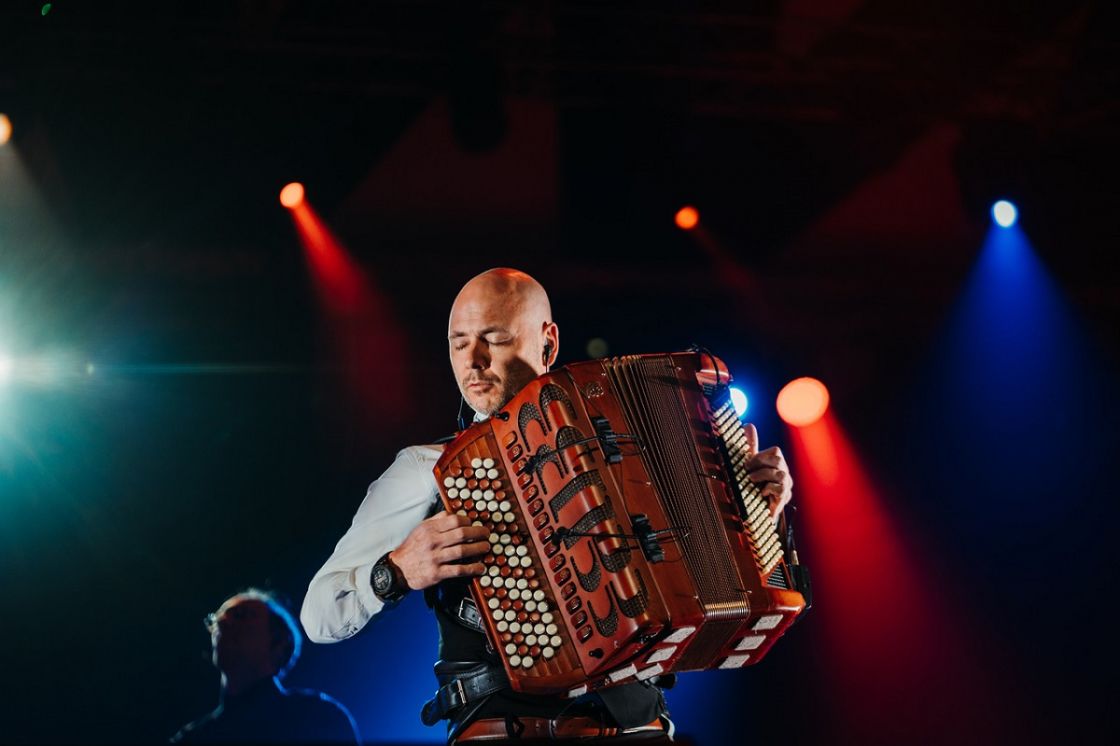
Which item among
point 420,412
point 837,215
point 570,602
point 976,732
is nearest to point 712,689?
point 976,732

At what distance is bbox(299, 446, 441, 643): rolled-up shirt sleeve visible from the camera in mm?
2936

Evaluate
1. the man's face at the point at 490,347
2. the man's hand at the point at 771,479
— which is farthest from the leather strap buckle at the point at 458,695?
the man's hand at the point at 771,479

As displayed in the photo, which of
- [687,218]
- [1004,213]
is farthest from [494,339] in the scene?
[1004,213]

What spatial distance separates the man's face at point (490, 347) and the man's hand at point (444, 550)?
0.71 m

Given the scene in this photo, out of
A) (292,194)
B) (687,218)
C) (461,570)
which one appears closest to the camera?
(461,570)

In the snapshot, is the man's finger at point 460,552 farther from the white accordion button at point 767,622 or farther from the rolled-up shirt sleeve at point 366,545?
the white accordion button at point 767,622

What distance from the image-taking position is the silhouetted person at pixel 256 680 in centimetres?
489

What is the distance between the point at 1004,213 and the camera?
7441mm

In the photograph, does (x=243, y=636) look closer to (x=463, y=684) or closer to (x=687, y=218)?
(x=463, y=684)

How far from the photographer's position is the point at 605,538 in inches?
105

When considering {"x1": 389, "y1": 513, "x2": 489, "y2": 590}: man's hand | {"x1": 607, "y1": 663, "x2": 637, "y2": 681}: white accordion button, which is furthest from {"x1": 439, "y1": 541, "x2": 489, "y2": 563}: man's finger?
{"x1": 607, "y1": 663, "x2": 637, "y2": 681}: white accordion button

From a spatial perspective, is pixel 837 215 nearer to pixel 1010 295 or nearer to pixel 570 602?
pixel 1010 295

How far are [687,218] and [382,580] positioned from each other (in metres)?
4.87

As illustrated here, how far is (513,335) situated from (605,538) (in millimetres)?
971
